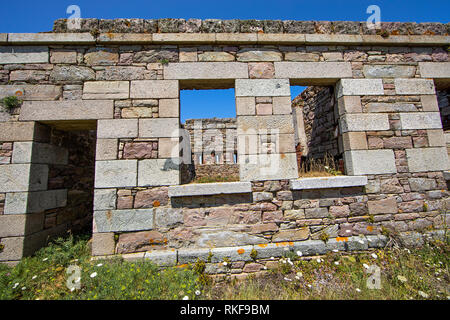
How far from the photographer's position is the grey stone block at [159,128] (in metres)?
3.04

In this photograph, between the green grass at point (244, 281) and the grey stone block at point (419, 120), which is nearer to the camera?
the green grass at point (244, 281)

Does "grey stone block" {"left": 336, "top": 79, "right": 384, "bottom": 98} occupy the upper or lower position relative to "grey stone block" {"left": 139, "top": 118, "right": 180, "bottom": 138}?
upper

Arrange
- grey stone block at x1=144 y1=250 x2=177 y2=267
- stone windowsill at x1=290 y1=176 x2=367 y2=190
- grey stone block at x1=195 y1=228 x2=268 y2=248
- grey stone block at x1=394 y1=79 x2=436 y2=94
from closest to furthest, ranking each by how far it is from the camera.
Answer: grey stone block at x1=144 y1=250 x2=177 y2=267, grey stone block at x1=195 y1=228 x2=268 y2=248, stone windowsill at x1=290 y1=176 x2=367 y2=190, grey stone block at x1=394 y1=79 x2=436 y2=94

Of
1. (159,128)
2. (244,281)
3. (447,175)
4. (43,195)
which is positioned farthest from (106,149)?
(447,175)

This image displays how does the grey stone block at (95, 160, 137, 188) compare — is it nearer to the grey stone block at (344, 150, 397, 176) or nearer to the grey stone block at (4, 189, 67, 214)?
the grey stone block at (4, 189, 67, 214)

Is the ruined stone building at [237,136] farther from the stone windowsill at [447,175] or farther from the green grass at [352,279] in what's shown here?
the green grass at [352,279]

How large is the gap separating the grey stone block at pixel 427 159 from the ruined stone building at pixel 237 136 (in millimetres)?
22

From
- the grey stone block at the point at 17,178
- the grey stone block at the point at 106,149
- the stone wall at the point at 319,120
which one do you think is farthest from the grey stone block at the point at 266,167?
the grey stone block at the point at 17,178

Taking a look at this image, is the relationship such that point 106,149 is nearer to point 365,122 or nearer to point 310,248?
point 310,248

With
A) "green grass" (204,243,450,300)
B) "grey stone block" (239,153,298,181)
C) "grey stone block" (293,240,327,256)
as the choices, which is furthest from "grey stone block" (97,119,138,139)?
"grey stone block" (293,240,327,256)

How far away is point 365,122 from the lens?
3295 millimetres

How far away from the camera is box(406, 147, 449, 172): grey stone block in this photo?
328 centimetres

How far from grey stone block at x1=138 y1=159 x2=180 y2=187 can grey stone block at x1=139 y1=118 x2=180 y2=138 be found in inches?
16.7
